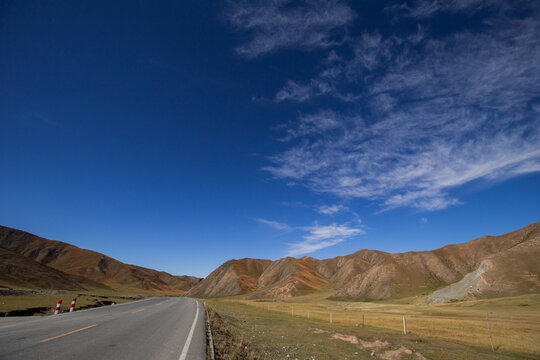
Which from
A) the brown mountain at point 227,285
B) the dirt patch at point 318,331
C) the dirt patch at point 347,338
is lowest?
the brown mountain at point 227,285

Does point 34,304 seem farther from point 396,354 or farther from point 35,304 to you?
point 396,354

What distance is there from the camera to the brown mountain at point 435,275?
83.3 m

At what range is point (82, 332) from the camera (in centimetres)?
1085

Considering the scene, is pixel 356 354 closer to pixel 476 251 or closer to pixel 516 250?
pixel 516 250

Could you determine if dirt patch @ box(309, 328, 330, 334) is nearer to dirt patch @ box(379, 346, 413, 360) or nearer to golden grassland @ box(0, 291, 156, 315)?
dirt patch @ box(379, 346, 413, 360)

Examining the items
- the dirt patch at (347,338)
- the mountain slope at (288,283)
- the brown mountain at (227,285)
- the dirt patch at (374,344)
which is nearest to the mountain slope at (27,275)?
the brown mountain at (227,285)

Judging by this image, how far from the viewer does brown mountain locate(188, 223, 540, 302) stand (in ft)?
273

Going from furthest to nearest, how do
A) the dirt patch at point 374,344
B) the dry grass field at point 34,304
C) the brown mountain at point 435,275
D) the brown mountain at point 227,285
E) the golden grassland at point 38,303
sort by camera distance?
the brown mountain at point 227,285 < the brown mountain at point 435,275 < the golden grassland at point 38,303 < the dry grass field at point 34,304 < the dirt patch at point 374,344

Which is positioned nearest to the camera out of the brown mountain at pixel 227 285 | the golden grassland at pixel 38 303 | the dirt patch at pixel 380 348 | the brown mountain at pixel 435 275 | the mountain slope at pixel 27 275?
the dirt patch at pixel 380 348

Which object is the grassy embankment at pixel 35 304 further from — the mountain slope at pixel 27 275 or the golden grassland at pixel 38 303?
the mountain slope at pixel 27 275

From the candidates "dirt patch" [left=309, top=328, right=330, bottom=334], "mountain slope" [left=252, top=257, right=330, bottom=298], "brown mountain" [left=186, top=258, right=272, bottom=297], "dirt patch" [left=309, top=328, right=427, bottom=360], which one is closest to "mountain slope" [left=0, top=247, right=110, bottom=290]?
"brown mountain" [left=186, top=258, right=272, bottom=297]

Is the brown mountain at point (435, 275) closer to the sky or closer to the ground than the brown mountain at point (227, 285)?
closer to the sky

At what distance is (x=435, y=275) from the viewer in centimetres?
12456

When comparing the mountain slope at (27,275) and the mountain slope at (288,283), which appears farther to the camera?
the mountain slope at (288,283)
